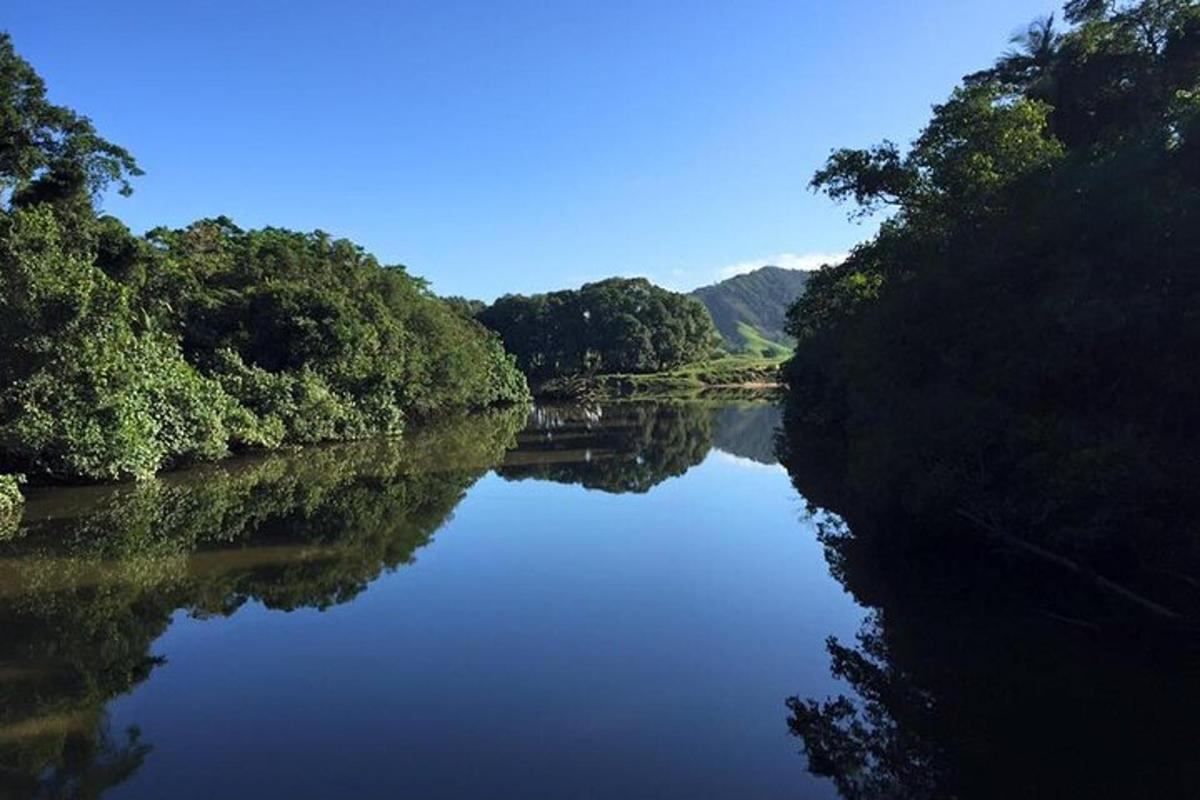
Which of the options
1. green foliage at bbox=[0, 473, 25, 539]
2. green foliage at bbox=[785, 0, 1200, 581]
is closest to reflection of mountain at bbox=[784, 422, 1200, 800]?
green foliage at bbox=[785, 0, 1200, 581]

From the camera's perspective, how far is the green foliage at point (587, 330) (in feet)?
356

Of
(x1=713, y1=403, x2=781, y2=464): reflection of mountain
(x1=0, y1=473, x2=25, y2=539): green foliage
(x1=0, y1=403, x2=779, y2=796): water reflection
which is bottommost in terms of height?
(x1=713, y1=403, x2=781, y2=464): reflection of mountain

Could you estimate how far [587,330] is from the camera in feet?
357

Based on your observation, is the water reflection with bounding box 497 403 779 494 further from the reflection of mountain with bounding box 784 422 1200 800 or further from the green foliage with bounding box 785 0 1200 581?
the reflection of mountain with bounding box 784 422 1200 800

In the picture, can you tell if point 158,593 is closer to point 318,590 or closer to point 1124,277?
point 318,590

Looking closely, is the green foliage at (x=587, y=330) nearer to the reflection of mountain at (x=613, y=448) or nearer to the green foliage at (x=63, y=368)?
the reflection of mountain at (x=613, y=448)

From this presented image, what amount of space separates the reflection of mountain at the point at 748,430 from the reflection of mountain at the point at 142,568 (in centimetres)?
1418

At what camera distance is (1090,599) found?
485 inches

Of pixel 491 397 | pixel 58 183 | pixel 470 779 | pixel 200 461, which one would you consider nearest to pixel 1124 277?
pixel 470 779

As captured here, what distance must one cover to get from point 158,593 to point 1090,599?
14513 mm

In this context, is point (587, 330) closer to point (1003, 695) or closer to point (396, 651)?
point (396, 651)

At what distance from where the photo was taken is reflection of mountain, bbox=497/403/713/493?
30.5 m

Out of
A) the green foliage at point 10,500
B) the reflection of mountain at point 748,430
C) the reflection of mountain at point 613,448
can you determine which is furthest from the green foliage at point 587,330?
the green foliage at point 10,500

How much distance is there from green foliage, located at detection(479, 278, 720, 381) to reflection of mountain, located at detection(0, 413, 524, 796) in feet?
256
